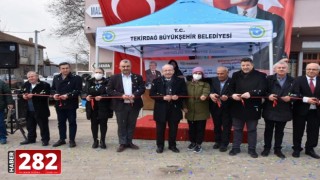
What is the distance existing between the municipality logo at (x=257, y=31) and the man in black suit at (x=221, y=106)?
901 millimetres

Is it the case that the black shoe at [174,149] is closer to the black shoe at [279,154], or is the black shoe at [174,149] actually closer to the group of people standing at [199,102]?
the group of people standing at [199,102]

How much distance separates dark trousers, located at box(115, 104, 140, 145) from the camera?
6.25 meters

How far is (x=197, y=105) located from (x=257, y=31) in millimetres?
1852

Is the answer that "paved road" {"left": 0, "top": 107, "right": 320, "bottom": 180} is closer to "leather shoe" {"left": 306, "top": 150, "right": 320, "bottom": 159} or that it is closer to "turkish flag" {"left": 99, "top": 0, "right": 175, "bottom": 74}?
"leather shoe" {"left": 306, "top": 150, "right": 320, "bottom": 159}

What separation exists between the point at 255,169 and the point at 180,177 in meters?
1.24

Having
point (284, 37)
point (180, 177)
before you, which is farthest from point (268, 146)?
point (284, 37)

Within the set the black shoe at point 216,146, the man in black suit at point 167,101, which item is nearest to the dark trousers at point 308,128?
the black shoe at point 216,146

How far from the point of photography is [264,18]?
12.1 m

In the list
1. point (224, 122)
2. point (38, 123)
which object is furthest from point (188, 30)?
point (38, 123)

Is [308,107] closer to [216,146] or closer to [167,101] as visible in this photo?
[216,146]

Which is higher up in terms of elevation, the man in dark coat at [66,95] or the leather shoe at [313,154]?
the man in dark coat at [66,95]

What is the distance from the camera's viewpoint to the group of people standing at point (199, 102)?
5699mm

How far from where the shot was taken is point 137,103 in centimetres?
630

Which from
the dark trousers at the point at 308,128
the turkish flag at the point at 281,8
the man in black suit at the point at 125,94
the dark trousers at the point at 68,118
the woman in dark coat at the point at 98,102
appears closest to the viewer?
the dark trousers at the point at 308,128
